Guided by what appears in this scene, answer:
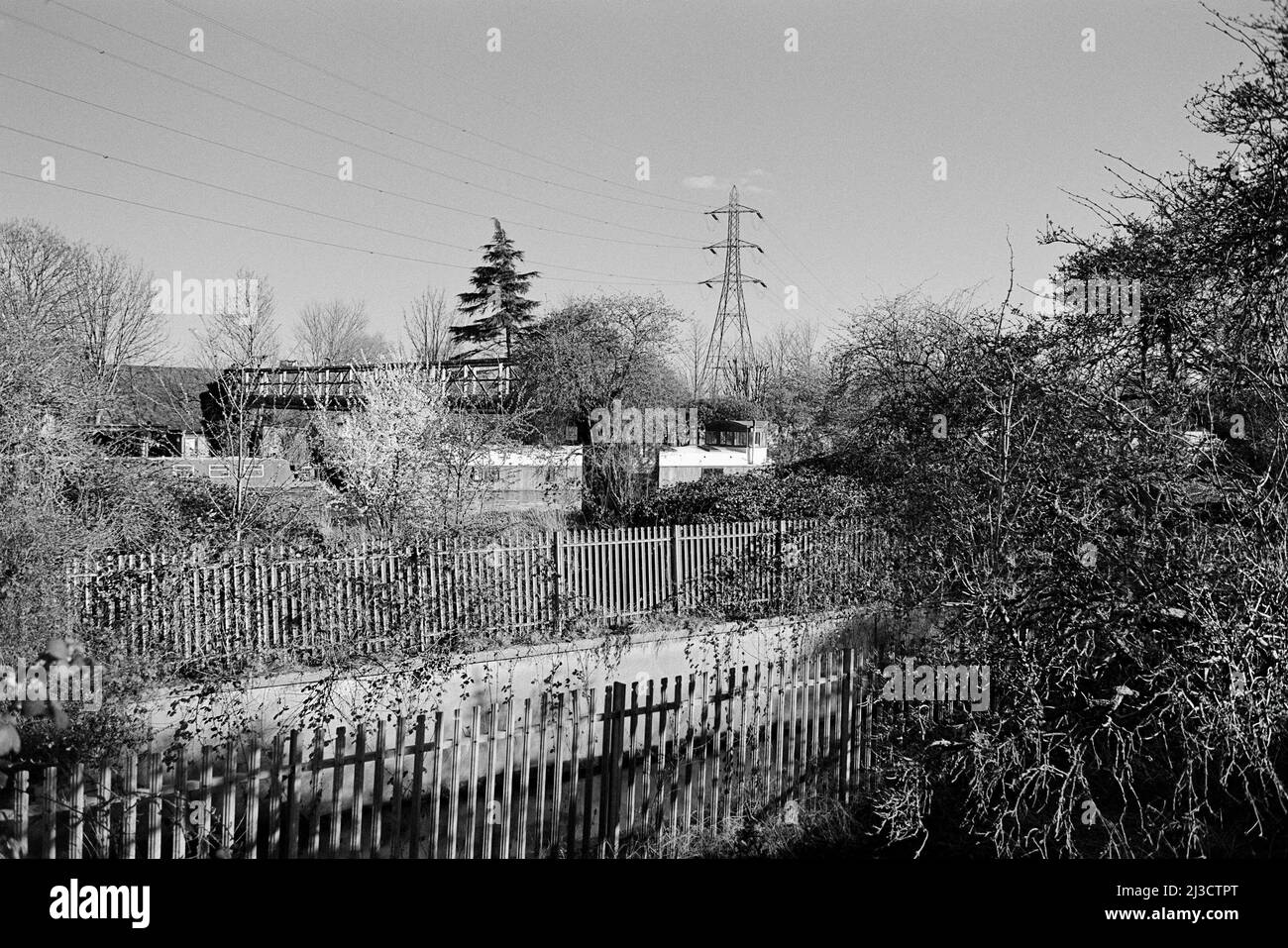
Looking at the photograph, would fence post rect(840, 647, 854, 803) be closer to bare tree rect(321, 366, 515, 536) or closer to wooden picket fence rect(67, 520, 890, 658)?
wooden picket fence rect(67, 520, 890, 658)

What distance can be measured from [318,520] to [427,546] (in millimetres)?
5697

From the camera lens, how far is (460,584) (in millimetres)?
10406

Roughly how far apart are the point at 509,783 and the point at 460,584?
5228 millimetres

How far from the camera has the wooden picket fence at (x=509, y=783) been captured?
14.2 feet

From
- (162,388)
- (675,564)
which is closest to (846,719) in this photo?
(675,564)

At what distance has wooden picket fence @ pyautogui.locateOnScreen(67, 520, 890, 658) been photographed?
8859 mm

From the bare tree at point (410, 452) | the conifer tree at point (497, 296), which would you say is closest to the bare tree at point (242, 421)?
the bare tree at point (410, 452)

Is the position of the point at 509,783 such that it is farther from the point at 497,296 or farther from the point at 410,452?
the point at 497,296

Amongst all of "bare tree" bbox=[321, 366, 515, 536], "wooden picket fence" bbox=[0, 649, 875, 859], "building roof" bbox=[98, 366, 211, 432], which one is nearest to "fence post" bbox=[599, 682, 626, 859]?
"wooden picket fence" bbox=[0, 649, 875, 859]

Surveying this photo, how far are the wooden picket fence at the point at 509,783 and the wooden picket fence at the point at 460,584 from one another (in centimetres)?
199
